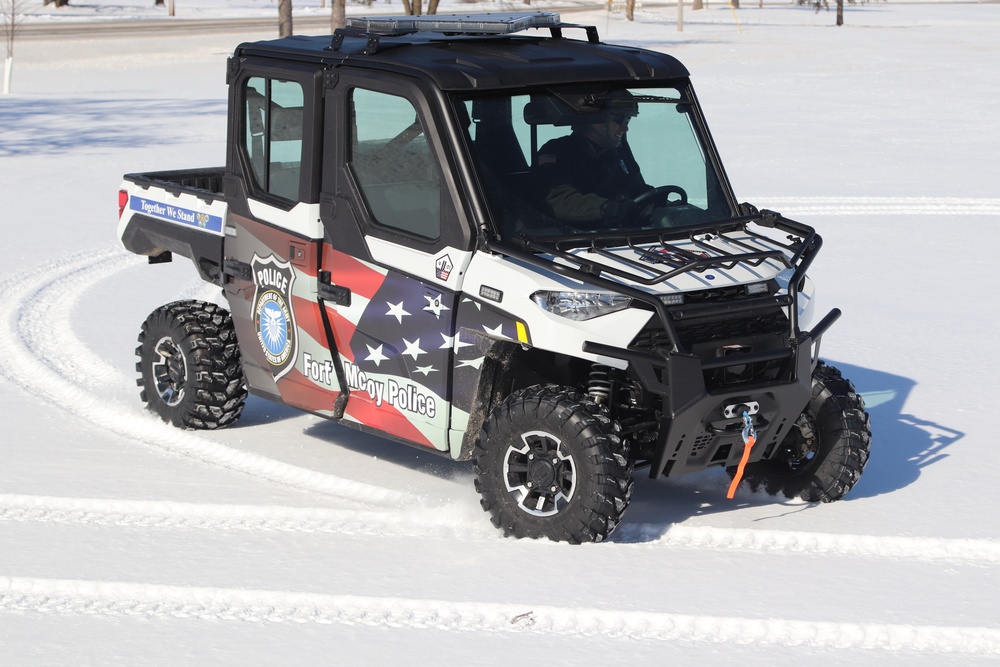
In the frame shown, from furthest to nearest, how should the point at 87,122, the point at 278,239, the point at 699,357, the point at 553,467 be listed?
the point at 87,122 → the point at 278,239 → the point at 553,467 → the point at 699,357

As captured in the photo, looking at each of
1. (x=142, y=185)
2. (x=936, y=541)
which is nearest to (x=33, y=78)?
(x=142, y=185)

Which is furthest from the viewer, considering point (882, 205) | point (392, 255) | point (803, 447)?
point (882, 205)

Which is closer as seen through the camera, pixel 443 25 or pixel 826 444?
pixel 826 444

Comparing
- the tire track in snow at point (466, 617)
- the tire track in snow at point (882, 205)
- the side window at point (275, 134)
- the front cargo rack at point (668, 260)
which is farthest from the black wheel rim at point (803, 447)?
Result: the tire track in snow at point (882, 205)

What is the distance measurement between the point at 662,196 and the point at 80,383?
397 centimetres

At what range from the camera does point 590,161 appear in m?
6.02

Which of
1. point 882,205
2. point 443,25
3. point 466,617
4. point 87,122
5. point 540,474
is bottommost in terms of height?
point 87,122

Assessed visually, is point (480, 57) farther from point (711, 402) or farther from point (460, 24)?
point (711, 402)

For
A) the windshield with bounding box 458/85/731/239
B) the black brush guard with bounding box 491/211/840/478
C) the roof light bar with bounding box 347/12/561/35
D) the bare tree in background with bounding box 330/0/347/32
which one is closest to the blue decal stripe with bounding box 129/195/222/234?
the roof light bar with bounding box 347/12/561/35

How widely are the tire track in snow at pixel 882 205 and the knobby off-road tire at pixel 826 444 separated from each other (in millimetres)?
7738

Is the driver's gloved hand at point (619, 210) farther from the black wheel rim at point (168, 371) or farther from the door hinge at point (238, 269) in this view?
the black wheel rim at point (168, 371)

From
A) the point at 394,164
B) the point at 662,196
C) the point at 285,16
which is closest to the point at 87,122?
the point at 285,16

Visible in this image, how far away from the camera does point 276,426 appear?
7.47 meters

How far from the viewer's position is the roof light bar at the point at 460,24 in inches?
248
